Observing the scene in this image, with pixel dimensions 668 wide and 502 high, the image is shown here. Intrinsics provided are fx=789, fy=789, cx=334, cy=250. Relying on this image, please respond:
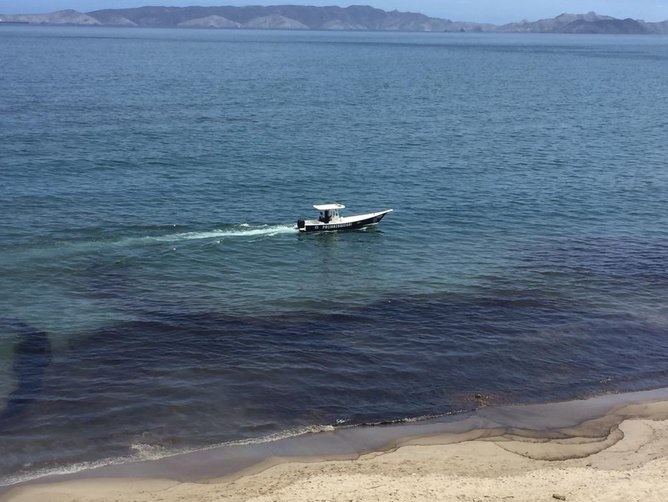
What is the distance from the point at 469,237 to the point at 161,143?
153 ft

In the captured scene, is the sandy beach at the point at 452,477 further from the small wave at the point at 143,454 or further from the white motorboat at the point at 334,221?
the white motorboat at the point at 334,221

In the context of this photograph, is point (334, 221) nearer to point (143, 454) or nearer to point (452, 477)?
point (143, 454)

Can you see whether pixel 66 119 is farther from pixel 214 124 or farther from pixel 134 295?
pixel 134 295

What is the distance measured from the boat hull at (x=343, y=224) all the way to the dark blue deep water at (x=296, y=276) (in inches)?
38.4

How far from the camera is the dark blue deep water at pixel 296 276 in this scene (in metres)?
42.1

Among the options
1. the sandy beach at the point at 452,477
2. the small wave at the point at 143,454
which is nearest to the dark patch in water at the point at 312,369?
the small wave at the point at 143,454

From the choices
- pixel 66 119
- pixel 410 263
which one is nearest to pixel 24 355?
pixel 410 263

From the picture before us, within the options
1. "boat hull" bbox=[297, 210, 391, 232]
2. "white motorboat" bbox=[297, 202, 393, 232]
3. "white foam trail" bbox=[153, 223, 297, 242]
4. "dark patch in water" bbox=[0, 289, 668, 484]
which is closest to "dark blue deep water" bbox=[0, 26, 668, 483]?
"dark patch in water" bbox=[0, 289, 668, 484]

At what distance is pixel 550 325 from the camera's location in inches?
2076

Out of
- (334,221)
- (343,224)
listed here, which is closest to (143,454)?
(334,221)

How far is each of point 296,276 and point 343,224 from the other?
12.0 metres

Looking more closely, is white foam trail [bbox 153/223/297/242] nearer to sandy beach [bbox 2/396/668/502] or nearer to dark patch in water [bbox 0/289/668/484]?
dark patch in water [bbox 0/289/668/484]

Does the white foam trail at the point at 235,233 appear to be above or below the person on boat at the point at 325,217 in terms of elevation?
below

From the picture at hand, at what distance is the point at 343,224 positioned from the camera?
71500mm
